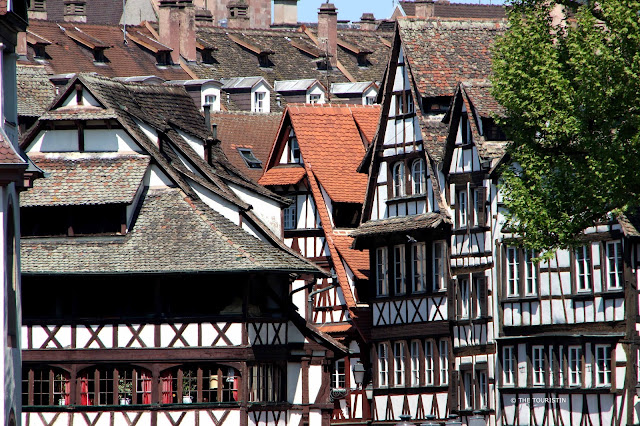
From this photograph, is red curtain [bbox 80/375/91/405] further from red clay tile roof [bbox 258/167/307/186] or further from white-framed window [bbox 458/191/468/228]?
red clay tile roof [bbox 258/167/307/186]

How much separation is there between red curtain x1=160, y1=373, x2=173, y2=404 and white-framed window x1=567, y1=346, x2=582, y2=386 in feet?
33.6

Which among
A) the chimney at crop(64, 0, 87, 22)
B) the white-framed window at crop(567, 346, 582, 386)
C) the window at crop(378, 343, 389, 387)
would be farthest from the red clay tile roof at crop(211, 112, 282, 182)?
the chimney at crop(64, 0, 87, 22)

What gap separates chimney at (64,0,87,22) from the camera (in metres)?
110

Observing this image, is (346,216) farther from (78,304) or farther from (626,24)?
(626,24)

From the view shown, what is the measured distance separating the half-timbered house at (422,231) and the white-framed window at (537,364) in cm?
242

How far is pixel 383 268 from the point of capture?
58406 millimetres

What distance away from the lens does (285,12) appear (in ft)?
403

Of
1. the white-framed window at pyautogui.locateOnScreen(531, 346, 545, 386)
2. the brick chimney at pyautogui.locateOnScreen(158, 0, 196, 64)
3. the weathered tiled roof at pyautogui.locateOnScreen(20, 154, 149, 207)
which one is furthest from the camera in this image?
the brick chimney at pyautogui.locateOnScreen(158, 0, 196, 64)

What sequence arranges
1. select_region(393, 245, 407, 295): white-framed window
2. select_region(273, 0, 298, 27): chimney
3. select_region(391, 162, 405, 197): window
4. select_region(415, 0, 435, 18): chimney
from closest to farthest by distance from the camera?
select_region(393, 245, 407, 295): white-framed window → select_region(391, 162, 405, 197): window → select_region(415, 0, 435, 18): chimney → select_region(273, 0, 298, 27): chimney

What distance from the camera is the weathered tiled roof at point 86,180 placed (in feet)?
165

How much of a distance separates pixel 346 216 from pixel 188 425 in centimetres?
1535

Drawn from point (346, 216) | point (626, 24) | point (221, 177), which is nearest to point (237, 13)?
point (346, 216)

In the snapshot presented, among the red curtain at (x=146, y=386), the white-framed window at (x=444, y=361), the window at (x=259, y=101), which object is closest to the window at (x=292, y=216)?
the white-framed window at (x=444, y=361)

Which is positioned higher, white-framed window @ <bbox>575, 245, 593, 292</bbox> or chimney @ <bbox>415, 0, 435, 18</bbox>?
chimney @ <bbox>415, 0, 435, 18</bbox>
